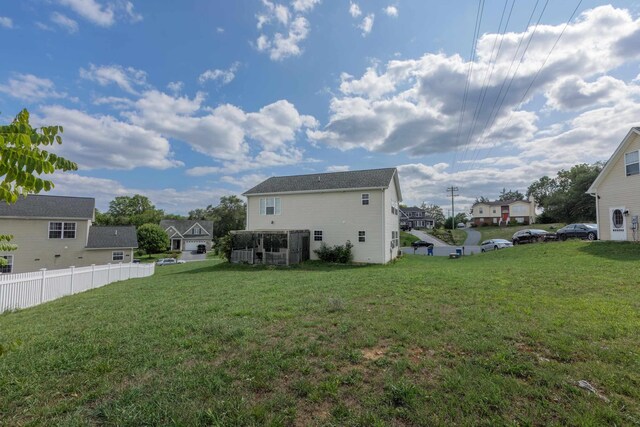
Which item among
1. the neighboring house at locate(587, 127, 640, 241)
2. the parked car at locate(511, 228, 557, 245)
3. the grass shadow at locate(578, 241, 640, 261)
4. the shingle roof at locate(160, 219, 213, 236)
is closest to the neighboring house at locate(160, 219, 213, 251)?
the shingle roof at locate(160, 219, 213, 236)

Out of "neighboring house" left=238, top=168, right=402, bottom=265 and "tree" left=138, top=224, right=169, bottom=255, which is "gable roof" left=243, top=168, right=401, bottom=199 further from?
"tree" left=138, top=224, right=169, bottom=255

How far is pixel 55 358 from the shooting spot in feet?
13.7

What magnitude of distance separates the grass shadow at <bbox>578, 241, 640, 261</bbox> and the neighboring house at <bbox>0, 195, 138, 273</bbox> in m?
34.5

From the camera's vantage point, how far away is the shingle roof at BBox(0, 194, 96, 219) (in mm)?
22000

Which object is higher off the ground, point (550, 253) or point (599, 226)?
point (599, 226)

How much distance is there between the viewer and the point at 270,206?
22.9 meters

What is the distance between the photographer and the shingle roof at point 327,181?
2053cm

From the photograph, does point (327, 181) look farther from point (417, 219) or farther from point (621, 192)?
point (417, 219)

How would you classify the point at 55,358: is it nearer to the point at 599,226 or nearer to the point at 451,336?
the point at 451,336

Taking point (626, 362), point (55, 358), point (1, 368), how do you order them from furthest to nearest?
1. point (55, 358)
2. point (1, 368)
3. point (626, 362)

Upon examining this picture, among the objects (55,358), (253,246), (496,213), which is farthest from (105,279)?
(496,213)

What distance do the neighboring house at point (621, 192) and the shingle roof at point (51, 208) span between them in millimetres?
37727

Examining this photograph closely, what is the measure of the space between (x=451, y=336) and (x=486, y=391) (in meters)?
1.58

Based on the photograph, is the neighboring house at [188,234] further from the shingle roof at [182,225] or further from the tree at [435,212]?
the tree at [435,212]
